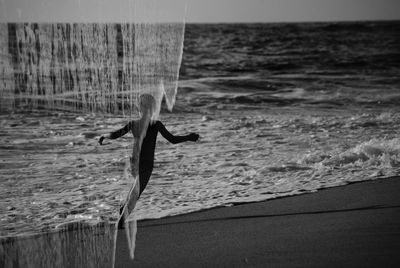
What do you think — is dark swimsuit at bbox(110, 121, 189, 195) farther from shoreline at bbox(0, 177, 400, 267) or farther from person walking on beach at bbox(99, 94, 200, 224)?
shoreline at bbox(0, 177, 400, 267)

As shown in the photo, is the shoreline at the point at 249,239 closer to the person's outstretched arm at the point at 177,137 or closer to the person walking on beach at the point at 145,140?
the person walking on beach at the point at 145,140

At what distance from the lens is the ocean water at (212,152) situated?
255 inches

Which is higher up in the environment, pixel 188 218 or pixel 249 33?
pixel 188 218

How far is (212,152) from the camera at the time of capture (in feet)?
31.0

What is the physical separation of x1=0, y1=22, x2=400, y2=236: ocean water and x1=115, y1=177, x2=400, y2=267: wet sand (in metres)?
0.48

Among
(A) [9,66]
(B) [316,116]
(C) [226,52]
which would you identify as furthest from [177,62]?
(C) [226,52]

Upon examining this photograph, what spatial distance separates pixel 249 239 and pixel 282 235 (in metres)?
0.30

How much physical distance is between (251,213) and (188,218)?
63 cm

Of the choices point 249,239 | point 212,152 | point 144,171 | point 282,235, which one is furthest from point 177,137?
point 212,152

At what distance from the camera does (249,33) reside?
52062mm

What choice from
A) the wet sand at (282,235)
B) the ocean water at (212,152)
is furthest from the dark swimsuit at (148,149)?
the ocean water at (212,152)

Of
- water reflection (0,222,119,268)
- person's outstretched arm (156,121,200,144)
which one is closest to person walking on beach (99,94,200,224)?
person's outstretched arm (156,121,200,144)

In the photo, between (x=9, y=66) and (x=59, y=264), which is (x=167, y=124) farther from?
(x=59, y=264)

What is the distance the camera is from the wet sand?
438 centimetres
